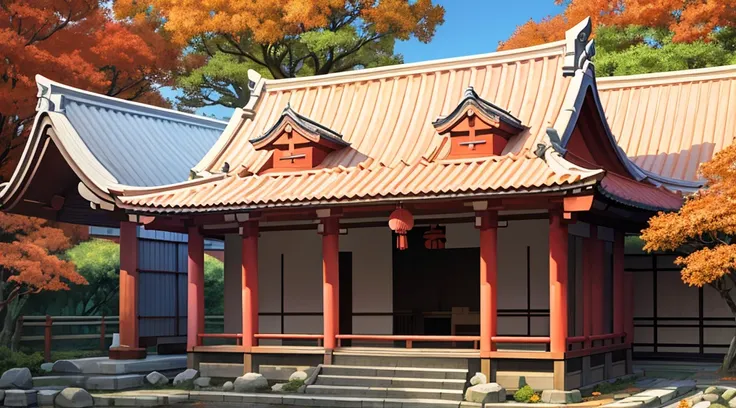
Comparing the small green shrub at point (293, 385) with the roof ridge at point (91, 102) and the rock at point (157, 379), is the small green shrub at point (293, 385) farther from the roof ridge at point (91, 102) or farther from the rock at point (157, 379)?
the roof ridge at point (91, 102)

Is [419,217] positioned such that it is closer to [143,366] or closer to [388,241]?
[388,241]

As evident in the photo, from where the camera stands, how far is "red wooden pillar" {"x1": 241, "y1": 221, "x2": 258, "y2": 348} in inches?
903

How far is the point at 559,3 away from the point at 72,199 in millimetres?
26621

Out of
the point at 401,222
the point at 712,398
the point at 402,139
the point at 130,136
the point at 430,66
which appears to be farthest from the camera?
the point at 130,136

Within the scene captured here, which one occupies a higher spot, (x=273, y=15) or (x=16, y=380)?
(x=273, y=15)

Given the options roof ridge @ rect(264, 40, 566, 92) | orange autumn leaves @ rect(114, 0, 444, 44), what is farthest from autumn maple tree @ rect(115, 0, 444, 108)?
roof ridge @ rect(264, 40, 566, 92)

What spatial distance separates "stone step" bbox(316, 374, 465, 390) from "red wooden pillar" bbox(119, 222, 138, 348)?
750cm

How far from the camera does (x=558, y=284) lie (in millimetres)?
19844

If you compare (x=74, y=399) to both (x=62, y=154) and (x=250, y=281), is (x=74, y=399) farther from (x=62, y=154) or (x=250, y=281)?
(x=62, y=154)

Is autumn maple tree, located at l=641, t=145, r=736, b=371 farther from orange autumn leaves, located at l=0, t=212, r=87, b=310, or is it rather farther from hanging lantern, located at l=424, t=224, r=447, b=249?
orange autumn leaves, located at l=0, t=212, r=87, b=310

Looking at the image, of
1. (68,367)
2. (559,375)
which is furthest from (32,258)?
(559,375)

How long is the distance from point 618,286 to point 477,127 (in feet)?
17.3

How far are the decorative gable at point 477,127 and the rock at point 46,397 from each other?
955 cm

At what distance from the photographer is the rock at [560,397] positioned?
19.2 metres
